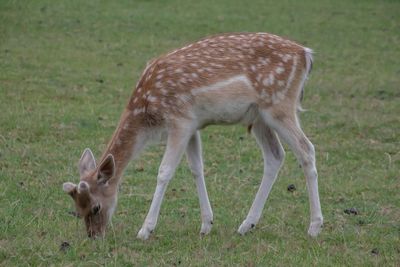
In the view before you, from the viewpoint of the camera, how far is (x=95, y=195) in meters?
6.55

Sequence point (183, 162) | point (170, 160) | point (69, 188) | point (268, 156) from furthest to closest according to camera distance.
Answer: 1. point (183, 162)
2. point (268, 156)
3. point (170, 160)
4. point (69, 188)

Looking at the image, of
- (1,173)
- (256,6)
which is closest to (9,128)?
(1,173)

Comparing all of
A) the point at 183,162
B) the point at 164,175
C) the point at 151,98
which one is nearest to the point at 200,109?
the point at 151,98

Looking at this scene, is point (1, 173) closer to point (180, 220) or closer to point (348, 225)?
point (180, 220)

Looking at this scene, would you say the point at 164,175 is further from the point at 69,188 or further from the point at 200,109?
the point at 69,188

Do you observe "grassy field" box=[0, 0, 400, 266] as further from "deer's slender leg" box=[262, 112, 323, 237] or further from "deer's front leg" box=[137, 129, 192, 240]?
"deer's front leg" box=[137, 129, 192, 240]

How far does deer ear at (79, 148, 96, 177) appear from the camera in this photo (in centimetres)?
674

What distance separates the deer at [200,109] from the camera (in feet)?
21.7

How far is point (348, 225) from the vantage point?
7164mm

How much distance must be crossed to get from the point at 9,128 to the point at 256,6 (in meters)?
13.0

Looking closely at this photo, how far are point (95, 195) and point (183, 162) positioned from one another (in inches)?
125

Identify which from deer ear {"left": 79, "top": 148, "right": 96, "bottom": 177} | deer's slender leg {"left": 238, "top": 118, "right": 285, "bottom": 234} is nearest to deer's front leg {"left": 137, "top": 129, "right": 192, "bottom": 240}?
deer ear {"left": 79, "top": 148, "right": 96, "bottom": 177}

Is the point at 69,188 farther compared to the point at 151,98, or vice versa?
the point at 151,98

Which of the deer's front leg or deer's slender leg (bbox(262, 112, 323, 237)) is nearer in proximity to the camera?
the deer's front leg
